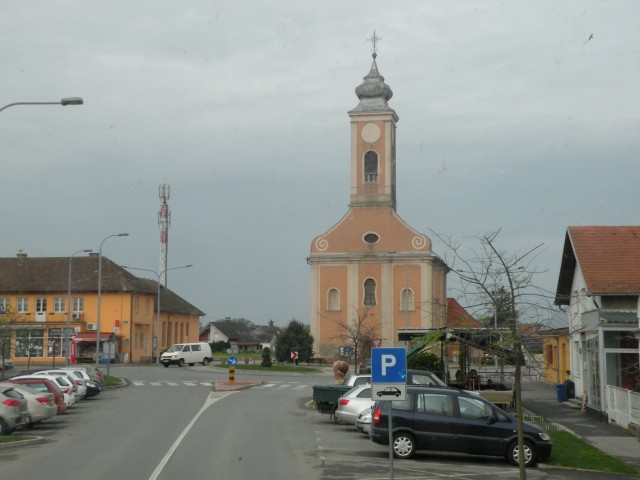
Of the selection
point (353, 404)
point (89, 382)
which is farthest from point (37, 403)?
point (89, 382)

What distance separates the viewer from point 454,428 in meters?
19.7

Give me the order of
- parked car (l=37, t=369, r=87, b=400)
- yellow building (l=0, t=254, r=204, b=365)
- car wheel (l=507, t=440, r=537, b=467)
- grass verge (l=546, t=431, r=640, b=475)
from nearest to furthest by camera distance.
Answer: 1. grass verge (l=546, t=431, r=640, b=475)
2. car wheel (l=507, t=440, r=537, b=467)
3. parked car (l=37, t=369, r=87, b=400)
4. yellow building (l=0, t=254, r=204, b=365)

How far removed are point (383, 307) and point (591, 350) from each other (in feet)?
151

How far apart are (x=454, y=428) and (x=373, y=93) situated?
6365 centimetres

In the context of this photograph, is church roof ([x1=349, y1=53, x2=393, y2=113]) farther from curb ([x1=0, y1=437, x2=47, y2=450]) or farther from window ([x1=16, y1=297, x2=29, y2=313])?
curb ([x1=0, y1=437, x2=47, y2=450])

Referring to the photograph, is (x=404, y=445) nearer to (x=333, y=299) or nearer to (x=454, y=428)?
(x=454, y=428)

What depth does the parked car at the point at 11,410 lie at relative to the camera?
76.8 ft

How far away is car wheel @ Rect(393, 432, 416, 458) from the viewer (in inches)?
779

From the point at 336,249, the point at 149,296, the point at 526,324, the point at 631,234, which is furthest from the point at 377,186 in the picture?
the point at 526,324

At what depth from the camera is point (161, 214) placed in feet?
340

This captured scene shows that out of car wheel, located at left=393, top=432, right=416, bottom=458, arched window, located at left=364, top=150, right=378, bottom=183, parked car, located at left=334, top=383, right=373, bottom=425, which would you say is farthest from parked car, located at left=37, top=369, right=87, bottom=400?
arched window, located at left=364, top=150, right=378, bottom=183

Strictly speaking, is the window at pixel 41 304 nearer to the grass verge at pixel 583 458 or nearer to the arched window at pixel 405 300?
the arched window at pixel 405 300

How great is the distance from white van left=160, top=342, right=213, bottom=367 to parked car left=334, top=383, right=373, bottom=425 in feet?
147

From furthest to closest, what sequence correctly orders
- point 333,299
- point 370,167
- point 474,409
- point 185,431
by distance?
1. point 370,167
2. point 333,299
3. point 185,431
4. point 474,409
